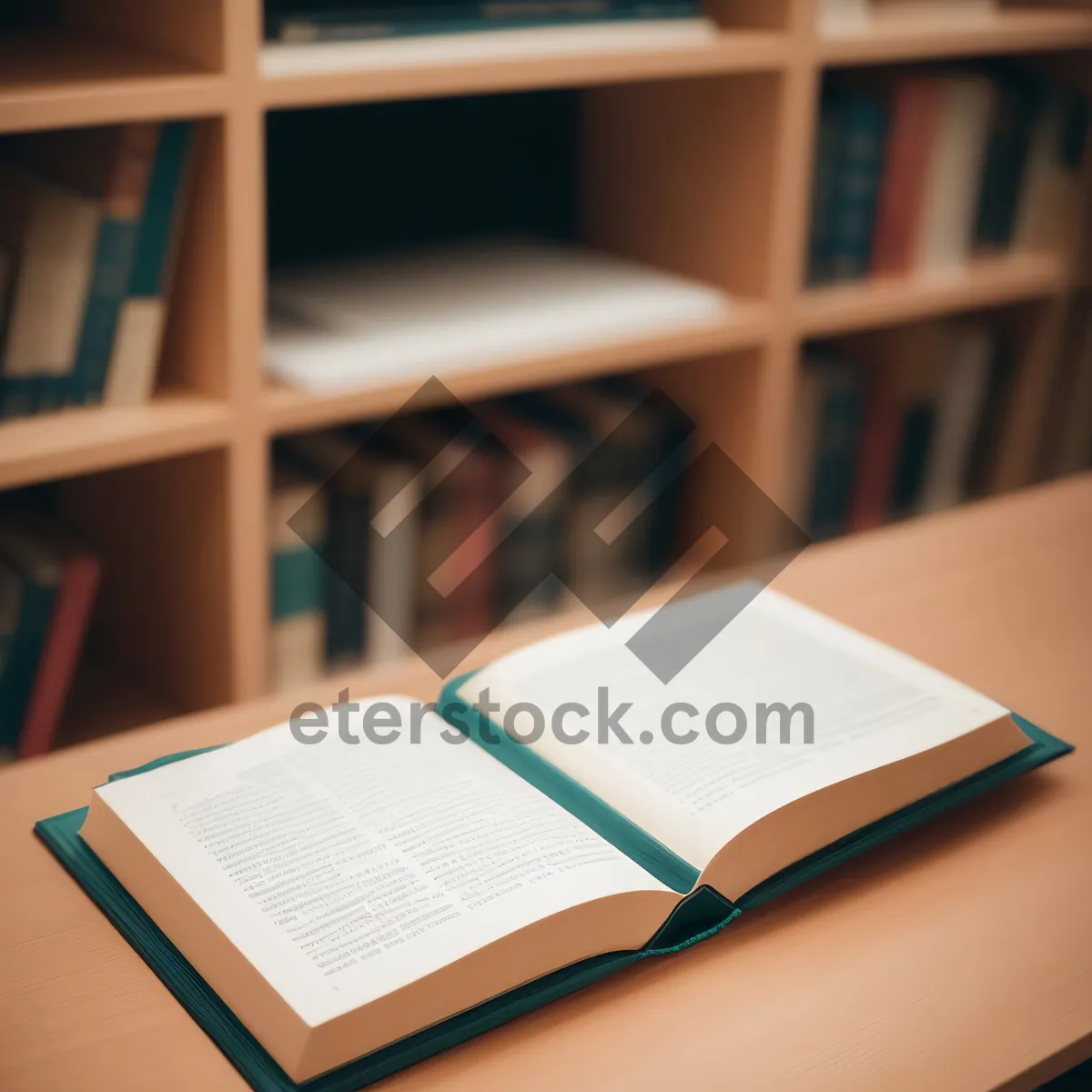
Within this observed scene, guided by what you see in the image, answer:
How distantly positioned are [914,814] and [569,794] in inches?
7.5

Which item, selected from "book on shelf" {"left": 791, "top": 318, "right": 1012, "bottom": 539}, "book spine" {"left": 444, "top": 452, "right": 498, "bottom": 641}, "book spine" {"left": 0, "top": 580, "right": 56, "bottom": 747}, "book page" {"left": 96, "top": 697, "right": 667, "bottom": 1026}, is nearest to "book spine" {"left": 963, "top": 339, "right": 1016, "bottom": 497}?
"book on shelf" {"left": 791, "top": 318, "right": 1012, "bottom": 539}

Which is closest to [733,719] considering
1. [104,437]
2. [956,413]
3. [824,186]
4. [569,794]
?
[569,794]

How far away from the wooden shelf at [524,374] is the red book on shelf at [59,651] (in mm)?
244

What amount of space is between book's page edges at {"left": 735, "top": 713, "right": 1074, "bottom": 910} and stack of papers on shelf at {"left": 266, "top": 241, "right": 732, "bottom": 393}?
73cm

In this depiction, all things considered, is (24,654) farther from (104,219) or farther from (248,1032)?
(248,1032)

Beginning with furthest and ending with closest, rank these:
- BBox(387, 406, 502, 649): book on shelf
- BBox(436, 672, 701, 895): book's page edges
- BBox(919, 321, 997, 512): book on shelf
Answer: BBox(919, 321, 997, 512): book on shelf
BBox(387, 406, 502, 649): book on shelf
BBox(436, 672, 701, 895): book's page edges

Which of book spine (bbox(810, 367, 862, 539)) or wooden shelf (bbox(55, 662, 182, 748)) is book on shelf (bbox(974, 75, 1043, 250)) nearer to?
book spine (bbox(810, 367, 862, 539))

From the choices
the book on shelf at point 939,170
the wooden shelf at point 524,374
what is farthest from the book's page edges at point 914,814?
the book on shelf at point 939,170

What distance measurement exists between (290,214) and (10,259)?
0.45m

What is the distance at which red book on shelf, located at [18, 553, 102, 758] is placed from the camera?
1.38 m

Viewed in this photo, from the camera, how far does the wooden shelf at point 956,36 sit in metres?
1.57

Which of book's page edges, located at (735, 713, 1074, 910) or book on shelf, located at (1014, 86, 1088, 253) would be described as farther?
book on shelf, located at (1014, 86, 1088, 253)

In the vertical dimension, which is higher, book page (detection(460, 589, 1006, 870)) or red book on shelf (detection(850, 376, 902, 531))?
book page (detection(460, 589, 1006, 870))

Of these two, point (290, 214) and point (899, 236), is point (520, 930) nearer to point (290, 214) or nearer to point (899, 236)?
point (290, 214)
